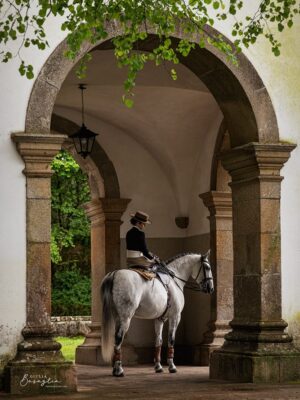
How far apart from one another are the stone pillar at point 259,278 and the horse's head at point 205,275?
217 centimetres

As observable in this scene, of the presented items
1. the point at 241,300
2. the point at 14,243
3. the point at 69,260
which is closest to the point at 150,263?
the point at 241,300

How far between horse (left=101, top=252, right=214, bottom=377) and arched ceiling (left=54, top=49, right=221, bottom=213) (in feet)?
8.96

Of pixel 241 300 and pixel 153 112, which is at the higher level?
pixel 153 112

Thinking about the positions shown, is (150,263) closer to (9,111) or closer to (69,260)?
(9,111)

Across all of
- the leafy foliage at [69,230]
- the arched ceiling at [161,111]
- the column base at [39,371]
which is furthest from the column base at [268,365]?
the leafy foliage at [69,230]

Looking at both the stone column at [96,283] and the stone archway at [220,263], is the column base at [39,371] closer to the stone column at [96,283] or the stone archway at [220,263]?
the stone archway at [220,263]

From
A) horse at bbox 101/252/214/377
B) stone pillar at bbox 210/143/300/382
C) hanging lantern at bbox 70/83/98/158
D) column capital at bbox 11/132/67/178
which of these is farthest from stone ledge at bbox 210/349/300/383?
hanging lantern at bbox 70/83/98/158

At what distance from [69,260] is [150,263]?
1962cm

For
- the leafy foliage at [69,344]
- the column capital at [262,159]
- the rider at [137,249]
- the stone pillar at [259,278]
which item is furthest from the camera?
the leafy foliage at [69,344]

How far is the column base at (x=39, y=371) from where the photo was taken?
35.8 feet

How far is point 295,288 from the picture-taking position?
12.6 m

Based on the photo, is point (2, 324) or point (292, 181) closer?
point (2, 324)

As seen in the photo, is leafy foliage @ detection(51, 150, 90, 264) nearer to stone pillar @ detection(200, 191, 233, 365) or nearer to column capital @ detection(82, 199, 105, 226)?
column capital @ detection(82, 199, 105, 226)

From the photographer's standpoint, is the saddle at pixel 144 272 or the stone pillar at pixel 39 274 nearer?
the stone pillar at pixel 39 274
